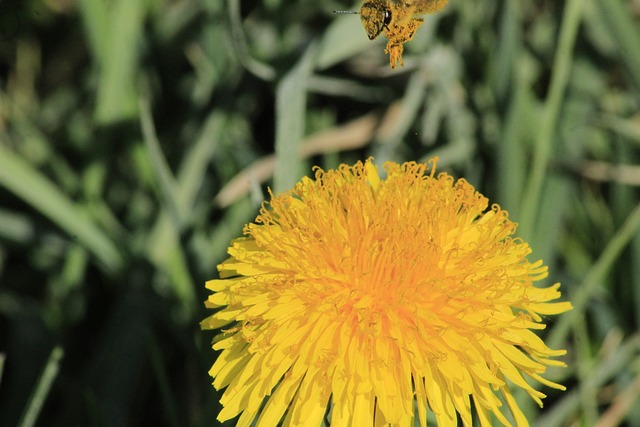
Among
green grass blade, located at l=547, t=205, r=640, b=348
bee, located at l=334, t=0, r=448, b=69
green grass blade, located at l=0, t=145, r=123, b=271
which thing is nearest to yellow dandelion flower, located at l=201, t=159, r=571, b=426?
bee, located at l=334, t=0, r=448, b=69

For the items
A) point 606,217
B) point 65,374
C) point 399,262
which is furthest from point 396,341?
point 606,217

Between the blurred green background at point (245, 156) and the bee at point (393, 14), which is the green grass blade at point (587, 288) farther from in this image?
the bee at point (393, 14)

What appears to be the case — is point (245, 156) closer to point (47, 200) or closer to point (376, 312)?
point (47, 200)

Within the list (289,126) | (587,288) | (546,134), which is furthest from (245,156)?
(587,288)

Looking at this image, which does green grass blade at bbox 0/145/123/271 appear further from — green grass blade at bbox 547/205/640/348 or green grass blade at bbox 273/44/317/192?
green grass blade at bbox 547/205/640/348

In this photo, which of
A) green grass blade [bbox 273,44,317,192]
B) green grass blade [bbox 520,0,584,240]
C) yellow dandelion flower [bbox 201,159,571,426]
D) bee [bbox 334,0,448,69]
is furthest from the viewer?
green grass blade [bbox 520,0,584,240]

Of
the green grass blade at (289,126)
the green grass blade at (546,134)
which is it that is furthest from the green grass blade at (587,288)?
the green grass blade at (289,126)
